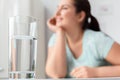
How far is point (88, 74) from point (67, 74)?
0.19 metres

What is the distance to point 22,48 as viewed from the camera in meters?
0.66

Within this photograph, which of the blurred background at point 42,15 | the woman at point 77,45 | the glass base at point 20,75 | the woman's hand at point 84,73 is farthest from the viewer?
the blurred background at point 42,15

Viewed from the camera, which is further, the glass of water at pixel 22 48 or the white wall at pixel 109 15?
the white wall at pixel 109 15

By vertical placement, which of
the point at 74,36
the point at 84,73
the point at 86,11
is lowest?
the point at 84,73

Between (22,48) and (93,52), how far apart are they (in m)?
0.41

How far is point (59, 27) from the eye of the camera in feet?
3.47

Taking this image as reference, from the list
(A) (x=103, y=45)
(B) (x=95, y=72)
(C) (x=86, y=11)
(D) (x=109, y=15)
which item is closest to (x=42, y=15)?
(D) (x=109, y=15)

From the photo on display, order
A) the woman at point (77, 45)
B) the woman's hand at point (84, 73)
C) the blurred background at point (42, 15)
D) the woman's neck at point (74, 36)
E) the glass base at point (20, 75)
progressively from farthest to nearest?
the blurred background at point (42, 15) < the woman's neck at point (74, 36) < the woman at point (77, 45) < the woman's hand at point (84, 73) < the glass base at point (20, 75)

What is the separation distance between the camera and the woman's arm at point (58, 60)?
954 millimetres

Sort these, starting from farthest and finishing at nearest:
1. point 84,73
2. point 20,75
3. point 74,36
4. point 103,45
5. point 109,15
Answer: point 109,15
point 74,36
point 103,45
point 84,73
point 20,75

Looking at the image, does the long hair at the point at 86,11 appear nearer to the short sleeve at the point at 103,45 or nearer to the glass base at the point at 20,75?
the short sleeve at the point at 103,45

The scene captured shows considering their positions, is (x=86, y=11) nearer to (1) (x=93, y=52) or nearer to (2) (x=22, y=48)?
(1) (x=93, y=52)

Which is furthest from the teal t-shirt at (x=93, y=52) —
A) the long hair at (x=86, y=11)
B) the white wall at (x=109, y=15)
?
the white wall at (x=109, y=15)

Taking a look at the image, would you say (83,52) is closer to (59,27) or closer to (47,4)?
(59,27)
